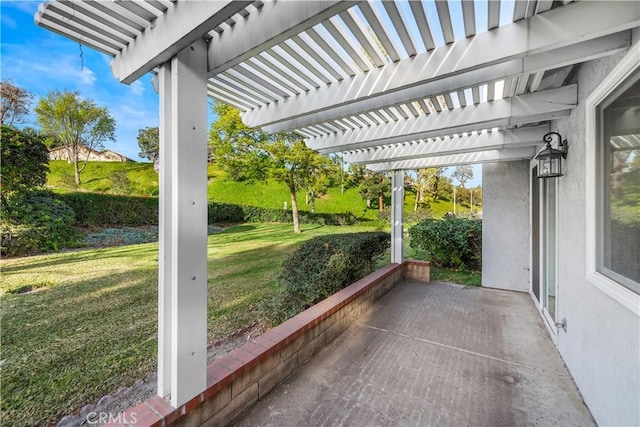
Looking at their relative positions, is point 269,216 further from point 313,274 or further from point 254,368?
point 254,368

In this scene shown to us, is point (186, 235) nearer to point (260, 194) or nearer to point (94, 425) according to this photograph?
point (94, 425)

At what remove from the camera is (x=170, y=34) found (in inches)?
60.8

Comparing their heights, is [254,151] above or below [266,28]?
above

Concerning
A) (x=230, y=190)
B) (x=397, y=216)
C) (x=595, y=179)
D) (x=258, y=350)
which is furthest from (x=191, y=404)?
(x=230, y=190)

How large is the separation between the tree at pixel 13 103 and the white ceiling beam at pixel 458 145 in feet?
33.5

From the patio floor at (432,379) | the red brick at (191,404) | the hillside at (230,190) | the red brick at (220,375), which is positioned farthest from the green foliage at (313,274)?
the hillside at (230,190)

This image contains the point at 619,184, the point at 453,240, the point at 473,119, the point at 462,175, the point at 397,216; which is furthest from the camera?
the point at 462,175

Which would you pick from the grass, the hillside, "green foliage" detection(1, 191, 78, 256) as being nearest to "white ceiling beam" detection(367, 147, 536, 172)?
the grass

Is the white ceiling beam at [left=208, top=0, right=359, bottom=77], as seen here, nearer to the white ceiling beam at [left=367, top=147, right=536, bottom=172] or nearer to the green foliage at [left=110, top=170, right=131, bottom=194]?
the white ceiling beam at [left=367, top=147, right=536, bottom=172]

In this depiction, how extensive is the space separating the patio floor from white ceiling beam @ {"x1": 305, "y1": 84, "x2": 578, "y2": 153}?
2764mm

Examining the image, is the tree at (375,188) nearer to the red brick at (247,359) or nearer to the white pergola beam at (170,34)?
the red brick at (247,359)

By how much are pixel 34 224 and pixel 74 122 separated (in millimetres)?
12728

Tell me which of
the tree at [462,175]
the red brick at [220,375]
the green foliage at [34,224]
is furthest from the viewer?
the tree at [462,175]

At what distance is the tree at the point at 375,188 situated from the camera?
881 inches
